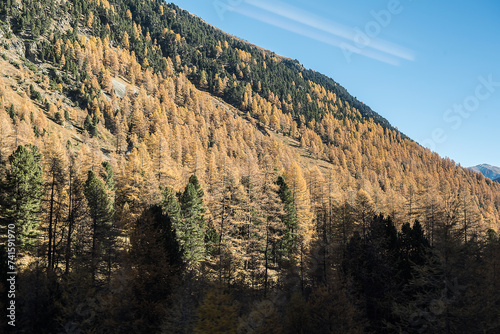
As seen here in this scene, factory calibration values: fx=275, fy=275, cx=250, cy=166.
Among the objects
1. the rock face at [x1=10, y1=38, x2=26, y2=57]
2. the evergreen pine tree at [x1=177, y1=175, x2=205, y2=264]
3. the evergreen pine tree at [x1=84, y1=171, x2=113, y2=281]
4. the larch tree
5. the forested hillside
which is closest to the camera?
the forested hillside

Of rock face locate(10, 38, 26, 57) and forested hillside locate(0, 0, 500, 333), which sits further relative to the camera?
rock face locate(10, 38, 26, 57)

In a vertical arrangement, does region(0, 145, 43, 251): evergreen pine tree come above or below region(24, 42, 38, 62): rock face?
below

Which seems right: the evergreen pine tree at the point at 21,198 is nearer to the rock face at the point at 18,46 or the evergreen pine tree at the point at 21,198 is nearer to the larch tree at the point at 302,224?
the larch tree at the point at 302,224

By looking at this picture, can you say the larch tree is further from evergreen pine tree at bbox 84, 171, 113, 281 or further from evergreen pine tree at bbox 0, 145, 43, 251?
evergreen pine tree at bbox 0, 145, 43, 251

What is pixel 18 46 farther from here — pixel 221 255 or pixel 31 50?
pixel 221 255

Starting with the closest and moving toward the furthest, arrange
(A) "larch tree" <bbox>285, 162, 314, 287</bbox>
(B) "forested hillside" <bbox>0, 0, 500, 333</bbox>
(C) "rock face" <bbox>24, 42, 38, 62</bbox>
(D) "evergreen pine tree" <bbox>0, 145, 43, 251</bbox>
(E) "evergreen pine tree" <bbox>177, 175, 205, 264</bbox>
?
(B) "forested hillside" <bbox>0, 0, 500, 333</bbox>
(D) "evergreen pine tree" <bbox>0, 145, 43, 251</bbox>
(E) "evergreen pine tree" <bbox>177, 175, 205, 264</bbox>
(A) "larch tree" <bbox>285, 162, 314, 287</bbox>
(C) "rock face" <bbox>24, 42, 38, 62</bbox>

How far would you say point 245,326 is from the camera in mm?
22297

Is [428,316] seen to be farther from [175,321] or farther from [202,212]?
[202,212]

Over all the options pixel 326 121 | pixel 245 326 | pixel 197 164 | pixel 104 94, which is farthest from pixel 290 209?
pixel 326 121

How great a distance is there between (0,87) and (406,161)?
8157 inches

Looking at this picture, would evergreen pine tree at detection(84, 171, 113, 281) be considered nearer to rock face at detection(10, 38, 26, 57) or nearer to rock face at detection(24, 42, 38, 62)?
rock face at detection(24, 42, 38, 62)

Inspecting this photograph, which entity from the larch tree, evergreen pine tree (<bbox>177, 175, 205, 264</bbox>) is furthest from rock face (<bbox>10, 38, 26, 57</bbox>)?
the larch tree

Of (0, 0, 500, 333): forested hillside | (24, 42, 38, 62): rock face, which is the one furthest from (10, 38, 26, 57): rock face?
(0, 0, 500, 333): forested hillside

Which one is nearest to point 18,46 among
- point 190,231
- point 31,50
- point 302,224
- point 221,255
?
point 31,50
